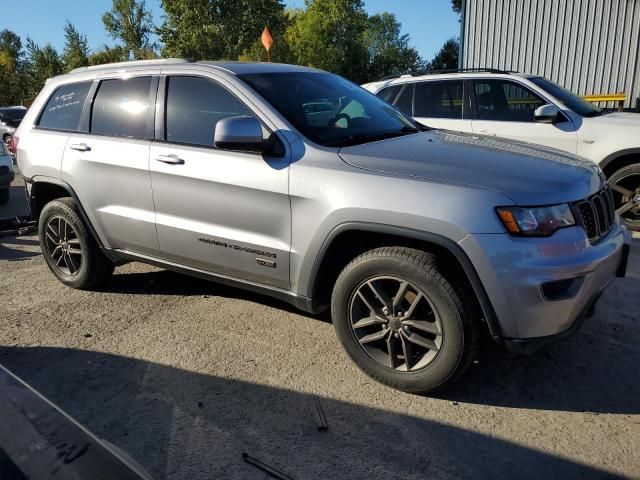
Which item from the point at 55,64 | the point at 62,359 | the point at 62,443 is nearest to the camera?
the point at 62,443

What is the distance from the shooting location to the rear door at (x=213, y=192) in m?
3.13

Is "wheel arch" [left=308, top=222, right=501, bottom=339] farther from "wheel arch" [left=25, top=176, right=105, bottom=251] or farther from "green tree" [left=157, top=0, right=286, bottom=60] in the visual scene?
"green tree" [left=157, top=0, right=286, bottom=60]

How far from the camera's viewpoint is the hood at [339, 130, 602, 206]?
2.57 meters

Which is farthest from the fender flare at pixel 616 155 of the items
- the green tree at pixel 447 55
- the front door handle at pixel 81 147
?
the green tree at pixel 447 55

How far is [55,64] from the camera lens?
4156 cm

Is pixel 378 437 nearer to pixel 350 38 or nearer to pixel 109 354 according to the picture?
pixel 109 354

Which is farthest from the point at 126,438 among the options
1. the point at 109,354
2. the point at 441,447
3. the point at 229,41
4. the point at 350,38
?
the point at 350,38

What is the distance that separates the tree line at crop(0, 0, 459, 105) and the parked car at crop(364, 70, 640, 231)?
3000cm

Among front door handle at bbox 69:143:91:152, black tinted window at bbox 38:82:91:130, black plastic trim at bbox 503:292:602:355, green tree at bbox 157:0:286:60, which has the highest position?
green tree at bbox 157:0:286:60

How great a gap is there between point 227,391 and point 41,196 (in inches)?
111

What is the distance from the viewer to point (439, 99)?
6.78m

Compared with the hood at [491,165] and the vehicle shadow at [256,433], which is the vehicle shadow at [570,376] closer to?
the vehicle shadow at [256,433]

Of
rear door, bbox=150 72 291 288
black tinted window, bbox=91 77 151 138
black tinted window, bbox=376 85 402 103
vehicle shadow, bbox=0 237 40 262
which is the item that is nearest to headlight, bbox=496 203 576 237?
rear door, bbox=150 72 291 288

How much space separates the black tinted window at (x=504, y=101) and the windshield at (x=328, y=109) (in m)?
2.86
